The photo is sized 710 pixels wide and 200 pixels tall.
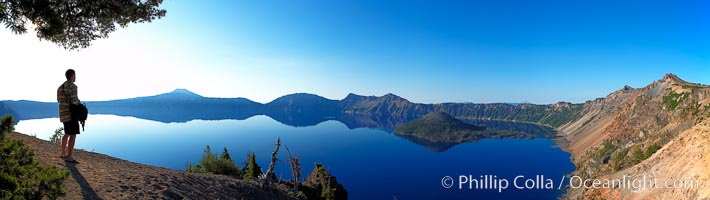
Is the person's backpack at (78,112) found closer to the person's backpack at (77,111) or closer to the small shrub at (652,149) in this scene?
the person's backpack at (77,111)

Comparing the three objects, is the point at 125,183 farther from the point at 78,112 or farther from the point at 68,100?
the point at 68,100

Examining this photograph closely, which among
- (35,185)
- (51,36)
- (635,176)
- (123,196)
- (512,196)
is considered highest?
(51,36)

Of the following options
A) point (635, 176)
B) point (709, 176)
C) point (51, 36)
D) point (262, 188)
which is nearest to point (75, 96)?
point (51, 36)

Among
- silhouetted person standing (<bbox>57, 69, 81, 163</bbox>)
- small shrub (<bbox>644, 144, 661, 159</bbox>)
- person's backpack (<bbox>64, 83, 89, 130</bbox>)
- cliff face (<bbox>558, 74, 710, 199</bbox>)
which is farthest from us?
small shrub (<bbox>644, 144, 661, 159</bbox>)

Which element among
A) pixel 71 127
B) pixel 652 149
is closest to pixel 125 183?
pixel 71 127

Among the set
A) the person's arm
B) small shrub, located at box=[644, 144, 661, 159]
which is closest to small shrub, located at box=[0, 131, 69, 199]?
the person's arm

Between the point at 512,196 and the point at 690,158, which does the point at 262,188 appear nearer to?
the point at 690,158

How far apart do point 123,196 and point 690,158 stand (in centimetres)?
9795

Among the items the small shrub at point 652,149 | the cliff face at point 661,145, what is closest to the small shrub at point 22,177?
the cliff face at point 661,145

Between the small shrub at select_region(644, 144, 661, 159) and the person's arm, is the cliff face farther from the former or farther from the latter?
the person's arm

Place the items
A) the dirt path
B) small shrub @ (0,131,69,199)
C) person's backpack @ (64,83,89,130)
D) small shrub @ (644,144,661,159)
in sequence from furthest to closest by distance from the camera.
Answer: small shrub @ (644,144,661,159), person's backpack @ (64,83,89,130), the dirt path, small shrub @ (0,131,69,199)

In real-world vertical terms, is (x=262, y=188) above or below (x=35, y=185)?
below

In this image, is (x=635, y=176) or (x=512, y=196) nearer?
(x=635, y=176)

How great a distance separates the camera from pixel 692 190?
5553 centimetres
